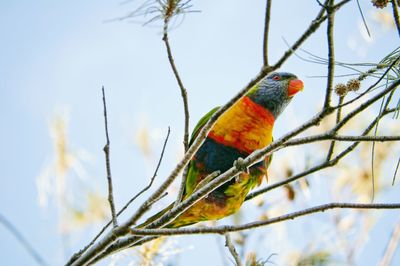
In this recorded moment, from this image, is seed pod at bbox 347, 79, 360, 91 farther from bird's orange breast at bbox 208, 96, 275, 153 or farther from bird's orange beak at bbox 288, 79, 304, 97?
bird's orange beak at bbox 288, 79, 304, 97

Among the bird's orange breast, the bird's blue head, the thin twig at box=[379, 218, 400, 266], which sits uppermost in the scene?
the bird's blue head

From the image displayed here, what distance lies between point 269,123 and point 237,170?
3.78 ft

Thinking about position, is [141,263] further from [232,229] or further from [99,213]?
[99,213]

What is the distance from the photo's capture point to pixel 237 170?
1316 mm

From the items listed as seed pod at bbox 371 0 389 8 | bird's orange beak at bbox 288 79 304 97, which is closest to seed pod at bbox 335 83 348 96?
seed pod at bbox 371 0 389 8

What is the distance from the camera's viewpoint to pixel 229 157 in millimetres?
2266

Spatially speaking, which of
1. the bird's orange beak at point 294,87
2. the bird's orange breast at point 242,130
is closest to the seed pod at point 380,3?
the bird's orange breast at point 242,130

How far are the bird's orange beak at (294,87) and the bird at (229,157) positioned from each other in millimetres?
316

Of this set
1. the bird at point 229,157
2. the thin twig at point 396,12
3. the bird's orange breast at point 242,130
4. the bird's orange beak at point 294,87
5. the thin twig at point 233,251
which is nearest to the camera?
the thin twig at point 396,12

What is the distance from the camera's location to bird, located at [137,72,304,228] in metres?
2.11

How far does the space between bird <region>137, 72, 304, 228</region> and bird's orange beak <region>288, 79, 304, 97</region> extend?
0.32m

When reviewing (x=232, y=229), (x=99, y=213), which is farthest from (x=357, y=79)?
(x=99, y=213)

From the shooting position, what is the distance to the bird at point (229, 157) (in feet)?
6.92

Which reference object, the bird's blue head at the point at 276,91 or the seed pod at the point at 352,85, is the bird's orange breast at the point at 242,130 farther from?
the seed pod at the point at 352,85
